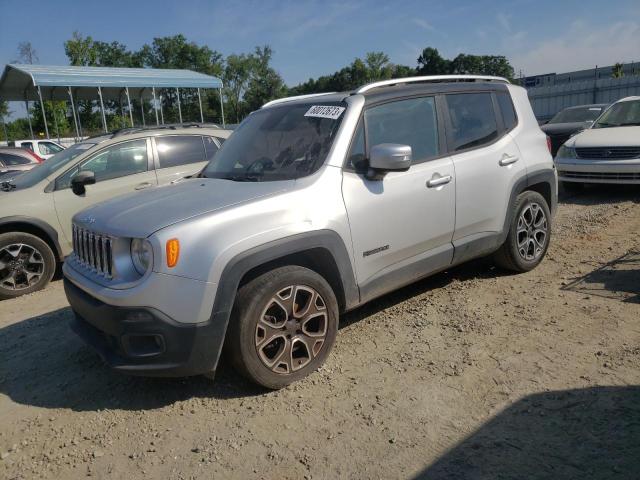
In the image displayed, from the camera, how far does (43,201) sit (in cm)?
580

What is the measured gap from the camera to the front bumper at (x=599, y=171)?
26.3 feet

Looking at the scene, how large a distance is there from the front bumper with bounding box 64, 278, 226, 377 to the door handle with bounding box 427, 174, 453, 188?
6.50ft

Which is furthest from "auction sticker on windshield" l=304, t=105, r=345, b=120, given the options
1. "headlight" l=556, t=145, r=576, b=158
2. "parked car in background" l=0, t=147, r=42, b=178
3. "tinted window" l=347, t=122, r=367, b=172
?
"parked car in background" l=0, t=147, r=42, b=178


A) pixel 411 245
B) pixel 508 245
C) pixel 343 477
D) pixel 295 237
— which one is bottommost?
pixel 343 477

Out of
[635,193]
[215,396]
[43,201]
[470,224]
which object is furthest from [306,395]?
[635,193]

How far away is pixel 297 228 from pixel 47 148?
17804 millimetres

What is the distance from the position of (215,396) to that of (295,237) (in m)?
1.15

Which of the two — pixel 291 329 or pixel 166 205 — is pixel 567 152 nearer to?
pixel 291 329

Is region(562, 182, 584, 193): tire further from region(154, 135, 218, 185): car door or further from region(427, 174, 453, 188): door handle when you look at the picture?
region(154, 135, 218, 185): car door

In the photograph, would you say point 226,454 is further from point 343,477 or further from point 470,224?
point 470,224

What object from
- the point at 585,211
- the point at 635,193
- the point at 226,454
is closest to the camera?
the point at 226,454

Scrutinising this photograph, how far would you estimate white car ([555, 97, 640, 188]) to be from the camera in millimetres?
8047

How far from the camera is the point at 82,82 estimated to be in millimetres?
17000

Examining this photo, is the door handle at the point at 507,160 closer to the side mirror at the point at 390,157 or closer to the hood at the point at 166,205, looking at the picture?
the side mirror at the point at 390,157
